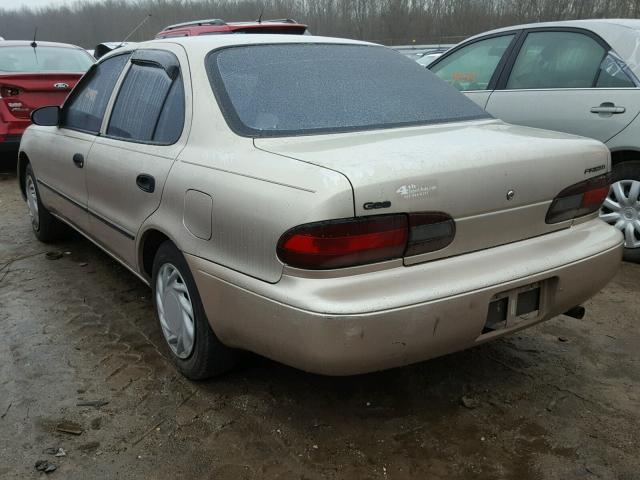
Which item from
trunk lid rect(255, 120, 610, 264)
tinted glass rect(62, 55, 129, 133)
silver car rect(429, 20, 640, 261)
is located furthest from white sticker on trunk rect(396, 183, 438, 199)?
silver car rect(429, 20, 640, 261)

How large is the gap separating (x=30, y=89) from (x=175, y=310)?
5.57 metres

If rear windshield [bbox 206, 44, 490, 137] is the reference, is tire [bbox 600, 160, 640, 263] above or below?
below

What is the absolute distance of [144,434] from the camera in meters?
2.47

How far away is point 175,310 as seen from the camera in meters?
2.81

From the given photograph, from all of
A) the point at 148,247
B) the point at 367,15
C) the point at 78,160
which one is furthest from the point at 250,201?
the point at 367,15

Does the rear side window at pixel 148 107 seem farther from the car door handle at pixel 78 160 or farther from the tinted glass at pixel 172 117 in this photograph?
the car door handle at pixel 78 160

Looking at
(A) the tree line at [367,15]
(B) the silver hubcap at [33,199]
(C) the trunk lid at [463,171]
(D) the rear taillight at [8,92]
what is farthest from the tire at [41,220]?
(A) the tree line at [367,15]

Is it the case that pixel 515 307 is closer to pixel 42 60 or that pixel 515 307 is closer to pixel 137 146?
pixel 137 146

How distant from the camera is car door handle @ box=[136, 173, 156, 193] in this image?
2.79 meters

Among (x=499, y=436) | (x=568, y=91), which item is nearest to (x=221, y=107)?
(x=499, y=436)

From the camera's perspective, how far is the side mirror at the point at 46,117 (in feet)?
13.4

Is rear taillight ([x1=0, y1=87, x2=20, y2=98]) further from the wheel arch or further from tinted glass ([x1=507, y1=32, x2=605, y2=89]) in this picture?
tinted glass ([x1=507, y1=32, x2=605, y2=89])

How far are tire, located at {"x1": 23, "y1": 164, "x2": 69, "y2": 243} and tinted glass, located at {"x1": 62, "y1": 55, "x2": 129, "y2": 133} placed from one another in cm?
98

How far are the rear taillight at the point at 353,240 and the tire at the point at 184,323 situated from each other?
0.74 meters
